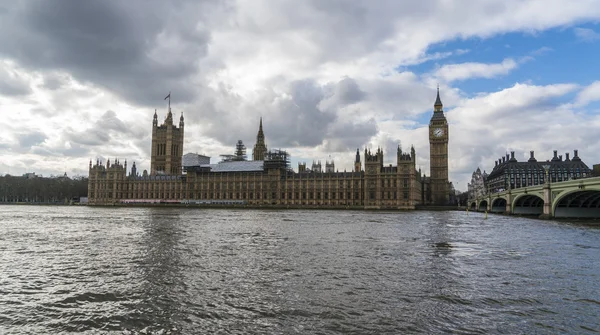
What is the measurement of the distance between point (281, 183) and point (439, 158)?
2350 inches

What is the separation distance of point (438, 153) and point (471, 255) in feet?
432

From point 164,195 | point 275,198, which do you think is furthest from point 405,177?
point 164,195

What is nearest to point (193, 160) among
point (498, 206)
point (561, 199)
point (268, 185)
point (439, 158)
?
point (268, 185)

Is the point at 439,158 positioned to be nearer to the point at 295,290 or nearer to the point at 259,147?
the point at 259,147

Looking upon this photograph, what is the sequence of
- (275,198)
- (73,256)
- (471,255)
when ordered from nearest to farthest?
1. (73,256)
2. (471,255)
3. (275,198)

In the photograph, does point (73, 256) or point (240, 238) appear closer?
point (73, 256)

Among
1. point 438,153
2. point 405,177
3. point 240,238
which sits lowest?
point 240,238

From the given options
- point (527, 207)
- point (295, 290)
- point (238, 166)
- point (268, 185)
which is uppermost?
point (238, 166)

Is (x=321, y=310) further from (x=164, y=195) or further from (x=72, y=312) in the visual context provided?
(x=164, y=195)

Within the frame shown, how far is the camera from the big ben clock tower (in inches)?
5689

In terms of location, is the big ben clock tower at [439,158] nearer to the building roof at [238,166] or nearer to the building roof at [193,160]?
the building roof at [238,166]

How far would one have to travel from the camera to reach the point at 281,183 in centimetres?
13825

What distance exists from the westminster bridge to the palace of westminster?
38648mm

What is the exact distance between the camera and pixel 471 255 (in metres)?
23.4
